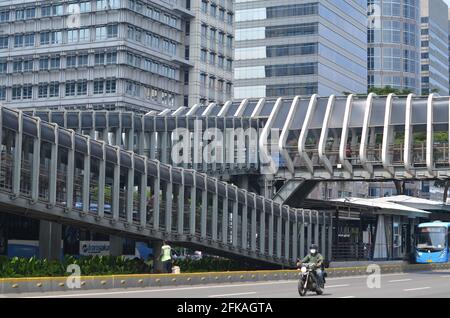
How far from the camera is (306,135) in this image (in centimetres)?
5222

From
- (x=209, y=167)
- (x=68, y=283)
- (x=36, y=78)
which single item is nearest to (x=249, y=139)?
(x=209, y=167)

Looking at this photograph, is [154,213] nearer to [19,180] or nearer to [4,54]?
[19,180]

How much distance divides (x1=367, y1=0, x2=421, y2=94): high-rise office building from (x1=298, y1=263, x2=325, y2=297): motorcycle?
148245mm

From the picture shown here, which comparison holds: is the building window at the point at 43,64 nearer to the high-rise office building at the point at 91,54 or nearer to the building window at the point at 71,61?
the high-rise office building at the point at 91,54

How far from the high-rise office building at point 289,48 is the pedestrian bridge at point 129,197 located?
262 ft

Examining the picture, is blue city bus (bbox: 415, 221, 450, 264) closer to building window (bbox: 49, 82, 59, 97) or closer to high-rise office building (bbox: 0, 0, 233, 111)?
high-rise office building (bbox: 0, 0, 233, 111)

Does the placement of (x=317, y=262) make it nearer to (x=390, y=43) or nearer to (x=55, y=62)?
(x=55, y=62)

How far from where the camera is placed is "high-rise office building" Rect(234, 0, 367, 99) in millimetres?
127312

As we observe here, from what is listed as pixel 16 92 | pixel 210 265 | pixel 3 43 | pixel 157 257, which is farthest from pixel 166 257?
pixel 3 43

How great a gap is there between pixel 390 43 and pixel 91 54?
266 feet

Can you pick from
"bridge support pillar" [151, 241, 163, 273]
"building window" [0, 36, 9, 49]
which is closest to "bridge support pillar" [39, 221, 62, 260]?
"bridge support pillar" [151, 241, 163, 273]
